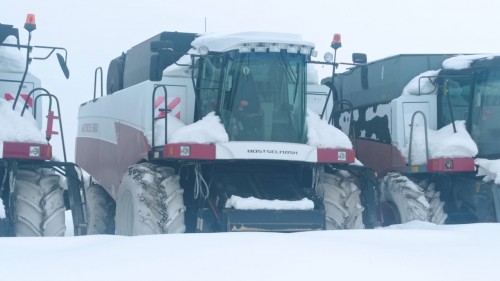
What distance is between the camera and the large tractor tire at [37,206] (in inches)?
346

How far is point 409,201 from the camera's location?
37.7 feet

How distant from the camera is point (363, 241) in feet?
21.3

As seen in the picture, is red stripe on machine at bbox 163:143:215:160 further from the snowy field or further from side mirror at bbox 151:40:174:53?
the snowy field

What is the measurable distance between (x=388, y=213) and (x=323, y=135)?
3183mm

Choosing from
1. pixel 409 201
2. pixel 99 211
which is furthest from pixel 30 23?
pixel 409 201

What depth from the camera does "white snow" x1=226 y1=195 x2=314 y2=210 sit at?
8.95m

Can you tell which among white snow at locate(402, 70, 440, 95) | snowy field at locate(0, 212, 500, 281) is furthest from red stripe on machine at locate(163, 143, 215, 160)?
white snow at locate(402, 70, 440, 95)

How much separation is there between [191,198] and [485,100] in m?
4.59

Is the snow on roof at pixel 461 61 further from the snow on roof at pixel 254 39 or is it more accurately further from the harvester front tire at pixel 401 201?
the snow on roof at pixel 254 39

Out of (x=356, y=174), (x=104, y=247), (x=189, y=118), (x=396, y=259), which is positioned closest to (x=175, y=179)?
(x=189, y=118)

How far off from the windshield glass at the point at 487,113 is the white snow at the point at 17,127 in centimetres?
604

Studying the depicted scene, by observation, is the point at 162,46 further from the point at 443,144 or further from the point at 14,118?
the point at 443,144

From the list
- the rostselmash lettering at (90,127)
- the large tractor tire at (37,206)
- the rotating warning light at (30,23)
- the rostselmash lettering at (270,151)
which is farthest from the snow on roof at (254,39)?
the rostselmash lettering at (90,127)

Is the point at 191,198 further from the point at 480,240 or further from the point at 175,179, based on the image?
the point at 480,240
